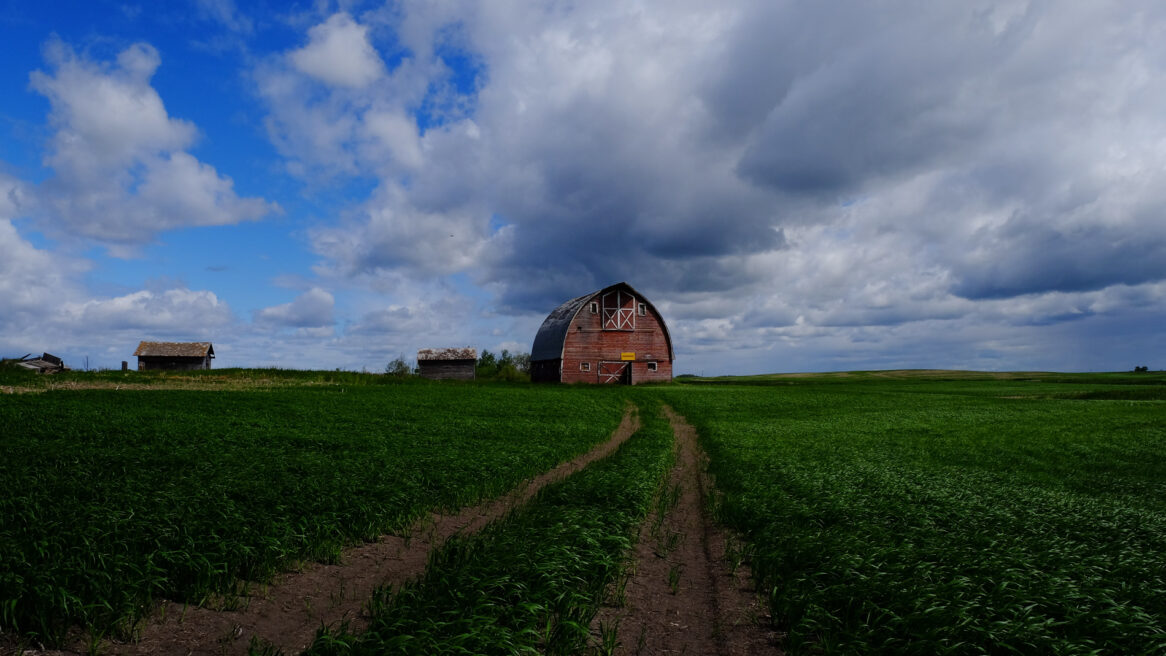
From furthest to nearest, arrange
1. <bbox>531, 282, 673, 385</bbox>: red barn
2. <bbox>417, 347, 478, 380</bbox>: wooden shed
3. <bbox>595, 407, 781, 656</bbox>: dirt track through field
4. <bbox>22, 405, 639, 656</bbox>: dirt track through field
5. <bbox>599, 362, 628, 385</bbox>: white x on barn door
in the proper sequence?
<bbox>417, 347, 478, 380</bbox>: wooden shed → <bbox>599, 362, 628, 385</bbox>: white x on barn door → <bbox>531, 282, 673, 385</bbox>: red barn → <bbox>595, 407, 781, 656</bbox>: dirt track through field → <bbox>22, 405, 639, 656</bbox>: dirt track through field

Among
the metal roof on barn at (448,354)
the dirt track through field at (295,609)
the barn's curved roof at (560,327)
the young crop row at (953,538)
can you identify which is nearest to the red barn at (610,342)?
the barn's curved roof at (560,327)

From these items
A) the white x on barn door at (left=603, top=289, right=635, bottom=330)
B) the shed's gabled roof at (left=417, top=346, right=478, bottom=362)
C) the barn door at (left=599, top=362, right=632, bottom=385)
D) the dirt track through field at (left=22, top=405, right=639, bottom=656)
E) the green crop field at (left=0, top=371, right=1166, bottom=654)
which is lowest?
the dirt track through field at (left=22, top=405, right=639, bottom=656)

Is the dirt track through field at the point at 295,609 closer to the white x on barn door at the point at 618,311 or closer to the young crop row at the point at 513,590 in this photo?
the young crop row at the point at 513,590

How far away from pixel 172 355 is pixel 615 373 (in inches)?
2097

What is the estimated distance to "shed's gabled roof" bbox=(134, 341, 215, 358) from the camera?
69.2 metres

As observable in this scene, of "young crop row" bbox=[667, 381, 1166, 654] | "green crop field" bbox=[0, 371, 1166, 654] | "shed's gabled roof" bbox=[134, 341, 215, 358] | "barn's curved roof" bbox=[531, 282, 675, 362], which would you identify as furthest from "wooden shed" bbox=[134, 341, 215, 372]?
"young crop row" bbox=[667, 381, 1166, 654]

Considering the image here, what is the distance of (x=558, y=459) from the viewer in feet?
66.5

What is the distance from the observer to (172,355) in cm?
6956

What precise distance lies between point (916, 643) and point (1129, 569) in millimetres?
5852

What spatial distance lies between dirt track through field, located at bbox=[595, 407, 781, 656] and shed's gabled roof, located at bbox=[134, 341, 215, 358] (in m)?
75.3

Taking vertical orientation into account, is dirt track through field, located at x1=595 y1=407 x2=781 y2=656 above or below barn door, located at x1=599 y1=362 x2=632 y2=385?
below

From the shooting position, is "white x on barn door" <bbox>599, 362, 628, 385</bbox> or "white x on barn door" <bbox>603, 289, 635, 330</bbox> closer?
"white x on barn door" <bbox>599, 362, 628, 385</bbox>

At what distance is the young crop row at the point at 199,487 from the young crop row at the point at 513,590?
2658 millimetres

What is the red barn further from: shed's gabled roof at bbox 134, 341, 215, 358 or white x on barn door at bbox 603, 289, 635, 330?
shed's gabled roof at bbox 134, 341, 215, 358
